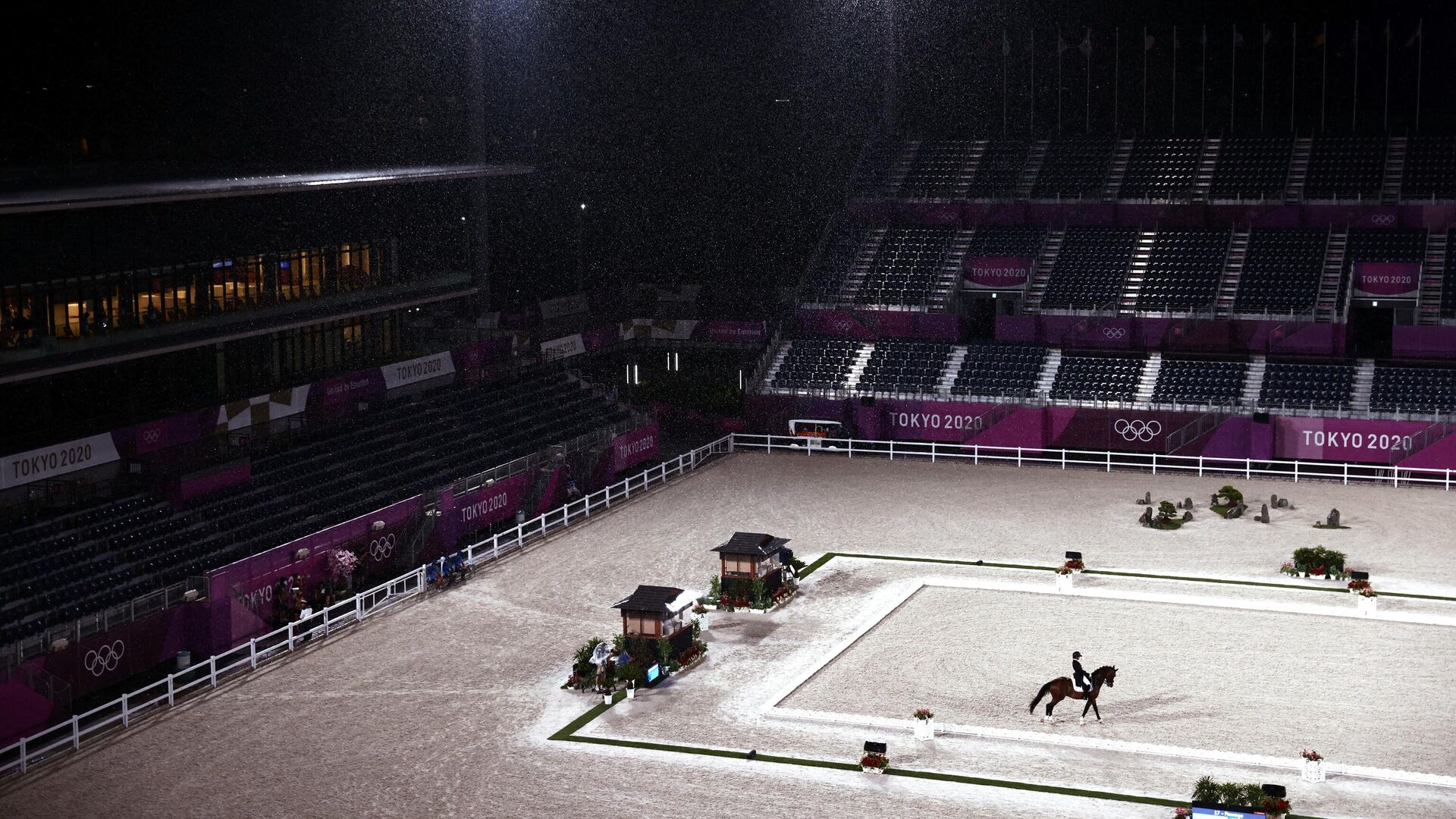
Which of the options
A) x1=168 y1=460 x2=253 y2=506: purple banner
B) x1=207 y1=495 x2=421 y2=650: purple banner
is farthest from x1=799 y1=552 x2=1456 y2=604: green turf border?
x1=168 y1=460 x2=253 y2=506: purple banner

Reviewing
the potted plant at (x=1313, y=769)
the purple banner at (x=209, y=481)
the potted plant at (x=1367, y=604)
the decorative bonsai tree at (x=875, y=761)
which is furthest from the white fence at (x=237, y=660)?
the potted plant at (x=1367, y=604)

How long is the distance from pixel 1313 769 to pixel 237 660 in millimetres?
22660

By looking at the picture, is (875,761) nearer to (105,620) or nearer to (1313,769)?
(1313,769)

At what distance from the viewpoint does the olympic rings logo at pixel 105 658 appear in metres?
33.0

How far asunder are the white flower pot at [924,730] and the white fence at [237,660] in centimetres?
1388

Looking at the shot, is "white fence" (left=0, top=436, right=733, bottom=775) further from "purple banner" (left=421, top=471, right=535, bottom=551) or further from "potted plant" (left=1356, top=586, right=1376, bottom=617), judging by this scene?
"potted plant" (left=1356, top=586, right=1376, bottom=617)

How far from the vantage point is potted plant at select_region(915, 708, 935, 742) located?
29734mm

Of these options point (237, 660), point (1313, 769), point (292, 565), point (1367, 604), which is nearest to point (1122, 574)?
point (1367, 604)

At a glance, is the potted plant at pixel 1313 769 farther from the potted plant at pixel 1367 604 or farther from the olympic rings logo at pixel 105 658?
the olympic rings logo at pixel 105 658

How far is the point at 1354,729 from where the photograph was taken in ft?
97.9

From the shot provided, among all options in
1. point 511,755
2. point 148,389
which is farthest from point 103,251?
point 511,755

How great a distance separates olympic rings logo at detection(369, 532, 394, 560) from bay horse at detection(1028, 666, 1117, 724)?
18.9m

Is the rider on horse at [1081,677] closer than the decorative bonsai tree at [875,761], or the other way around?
the decorative bonsai tree at [875,761]

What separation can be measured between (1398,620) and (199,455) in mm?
30108
